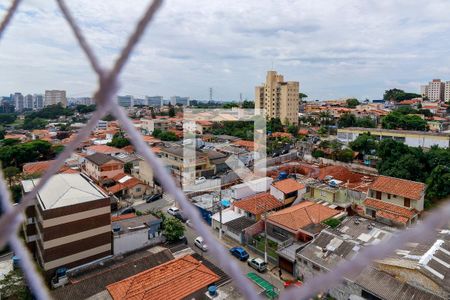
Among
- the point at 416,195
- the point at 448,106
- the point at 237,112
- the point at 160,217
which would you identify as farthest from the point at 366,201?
the point at 448,106

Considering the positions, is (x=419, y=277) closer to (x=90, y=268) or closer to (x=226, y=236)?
(x=226, y=236)

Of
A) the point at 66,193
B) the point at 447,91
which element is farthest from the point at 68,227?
the point at 447,91

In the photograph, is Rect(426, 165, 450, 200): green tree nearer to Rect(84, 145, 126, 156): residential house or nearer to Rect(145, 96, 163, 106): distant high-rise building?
Rect(84, 145, 126, 156): residential house

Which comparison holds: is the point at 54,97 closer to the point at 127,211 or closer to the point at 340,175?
the point at 127,211

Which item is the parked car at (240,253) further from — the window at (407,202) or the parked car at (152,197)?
the parked car at (152,197)

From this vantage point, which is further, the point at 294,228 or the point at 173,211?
the point at 173,211

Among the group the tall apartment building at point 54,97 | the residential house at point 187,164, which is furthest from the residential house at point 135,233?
the tall apartment building at point 54,97

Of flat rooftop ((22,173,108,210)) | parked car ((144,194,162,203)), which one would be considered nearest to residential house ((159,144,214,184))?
parked car ((144,194,162,203))
